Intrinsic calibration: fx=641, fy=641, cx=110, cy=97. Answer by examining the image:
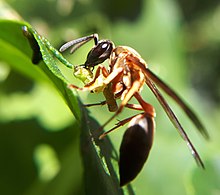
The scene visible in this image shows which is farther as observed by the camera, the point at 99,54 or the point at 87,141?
the point at 99,54

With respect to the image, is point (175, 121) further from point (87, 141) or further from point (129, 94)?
point (87, 141)

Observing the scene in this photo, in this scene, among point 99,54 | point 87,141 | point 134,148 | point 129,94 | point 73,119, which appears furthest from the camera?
point 73,119

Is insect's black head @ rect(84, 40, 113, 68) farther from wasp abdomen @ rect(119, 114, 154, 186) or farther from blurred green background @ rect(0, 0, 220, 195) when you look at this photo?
wasp abdomen @ rect(119, 114, 154, 186)

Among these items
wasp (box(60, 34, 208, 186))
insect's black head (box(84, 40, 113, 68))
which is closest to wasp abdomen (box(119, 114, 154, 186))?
wasp (box(60, 34, 208, 186))

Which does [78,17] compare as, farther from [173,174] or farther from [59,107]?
[173,174]

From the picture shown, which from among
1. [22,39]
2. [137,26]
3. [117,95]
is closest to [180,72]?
[137,26]

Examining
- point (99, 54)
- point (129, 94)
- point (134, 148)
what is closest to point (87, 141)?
point (134, 148)
